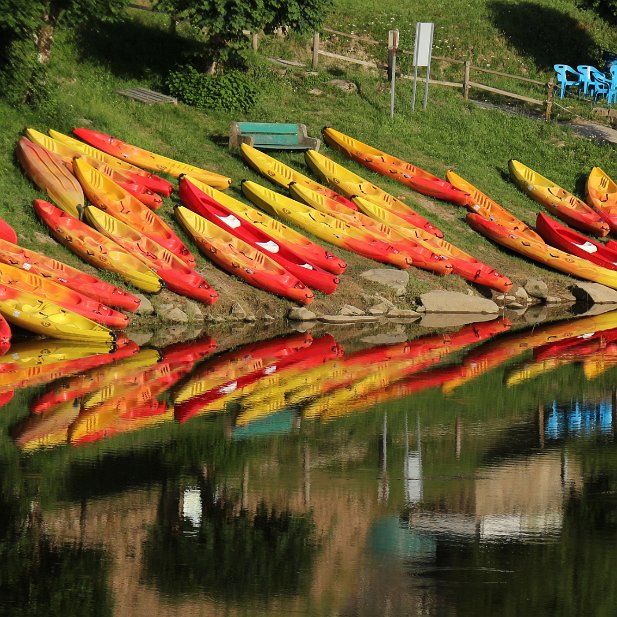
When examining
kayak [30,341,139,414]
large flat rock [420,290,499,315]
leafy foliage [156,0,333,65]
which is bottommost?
kayak [30,341,139,414]

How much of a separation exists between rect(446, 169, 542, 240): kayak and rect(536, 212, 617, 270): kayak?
0.33 m

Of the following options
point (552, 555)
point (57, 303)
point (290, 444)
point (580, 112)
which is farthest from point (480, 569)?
point (580, 112)

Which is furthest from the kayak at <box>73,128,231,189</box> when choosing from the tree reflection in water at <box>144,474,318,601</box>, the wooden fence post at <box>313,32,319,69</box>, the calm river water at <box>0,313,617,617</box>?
the tree reflection in water at <box>144,474,318,601</box>

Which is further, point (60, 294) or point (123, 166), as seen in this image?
point (123, 166)

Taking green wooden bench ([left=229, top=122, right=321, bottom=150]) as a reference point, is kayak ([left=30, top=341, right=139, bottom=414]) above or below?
below

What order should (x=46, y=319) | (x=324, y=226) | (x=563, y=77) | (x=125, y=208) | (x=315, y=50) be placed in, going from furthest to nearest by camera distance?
1. (x=563, y=77)
2. (x=315, y=50)
3. (x=324, y=226)
4. (x=125, y=208)
5. (x=46, y=319)

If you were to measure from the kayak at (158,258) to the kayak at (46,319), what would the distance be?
267cm

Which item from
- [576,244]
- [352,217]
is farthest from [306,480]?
[576,244]

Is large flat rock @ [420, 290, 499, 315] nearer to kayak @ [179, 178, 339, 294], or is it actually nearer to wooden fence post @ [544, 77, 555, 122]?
kayak @ [179, 178, 339, 294]

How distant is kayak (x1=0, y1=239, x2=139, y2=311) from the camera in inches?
999

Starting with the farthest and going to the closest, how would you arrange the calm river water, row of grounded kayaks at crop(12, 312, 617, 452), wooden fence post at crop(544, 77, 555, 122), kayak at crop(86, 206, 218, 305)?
wooden fence post at crop(544, 77, 555, 122), kayak at crop(86, 206, 218, 305), row of grounded kayaks at crop(12, 312, 617, 452), the calm river water

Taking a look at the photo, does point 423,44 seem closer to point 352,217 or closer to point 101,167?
point 352,217

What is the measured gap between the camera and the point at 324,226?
102 feet

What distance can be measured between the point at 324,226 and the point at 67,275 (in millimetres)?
7143
